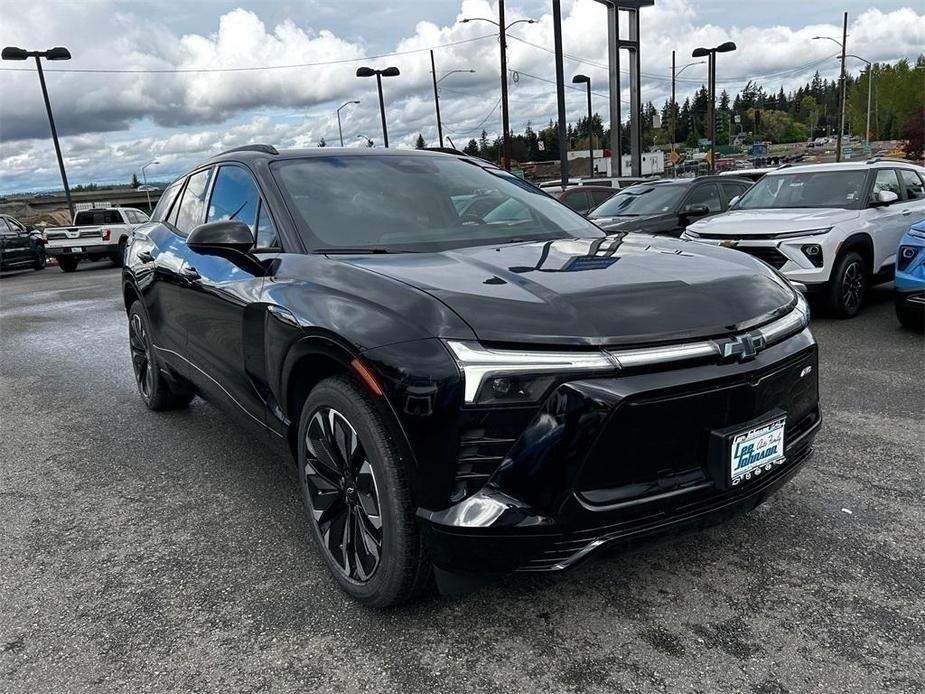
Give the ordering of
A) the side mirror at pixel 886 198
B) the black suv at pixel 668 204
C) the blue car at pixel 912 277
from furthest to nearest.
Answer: the black suv at pixel 668 204, the side mirror at pixel 886 198, the blue car at pixel 912 277

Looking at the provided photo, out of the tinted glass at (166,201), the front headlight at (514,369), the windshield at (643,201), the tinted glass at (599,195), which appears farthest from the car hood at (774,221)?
the tinted glass at (599,195)

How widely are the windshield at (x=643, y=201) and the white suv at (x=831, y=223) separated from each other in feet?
6.16

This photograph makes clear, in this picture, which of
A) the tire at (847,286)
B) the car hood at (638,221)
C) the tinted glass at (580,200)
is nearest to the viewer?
the tire at (847,286)

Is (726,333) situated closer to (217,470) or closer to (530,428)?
(530,428)

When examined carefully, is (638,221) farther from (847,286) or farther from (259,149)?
(259,149)

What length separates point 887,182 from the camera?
843 cm

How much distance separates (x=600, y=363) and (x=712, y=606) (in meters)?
1.08

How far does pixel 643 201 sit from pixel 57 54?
2096 centimetres

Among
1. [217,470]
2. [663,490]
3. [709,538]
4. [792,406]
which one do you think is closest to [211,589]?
[217,470]

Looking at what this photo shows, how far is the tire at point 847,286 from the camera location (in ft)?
24.1

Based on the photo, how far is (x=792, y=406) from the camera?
8.43 feet

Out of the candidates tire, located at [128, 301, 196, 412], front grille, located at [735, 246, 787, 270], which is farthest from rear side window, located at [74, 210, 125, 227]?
front grille, located at [735, 246, 787, 270]

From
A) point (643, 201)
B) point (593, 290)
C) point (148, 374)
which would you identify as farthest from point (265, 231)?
point (643, 201)

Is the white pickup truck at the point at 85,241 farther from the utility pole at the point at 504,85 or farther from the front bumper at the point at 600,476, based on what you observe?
the front bumper at the point at 600,476
